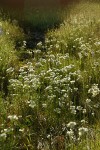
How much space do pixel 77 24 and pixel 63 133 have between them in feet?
16.4

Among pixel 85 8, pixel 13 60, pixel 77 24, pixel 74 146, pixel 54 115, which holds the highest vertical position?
pixel 85 8

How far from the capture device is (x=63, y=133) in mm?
4281

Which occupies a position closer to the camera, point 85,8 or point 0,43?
point 0,43

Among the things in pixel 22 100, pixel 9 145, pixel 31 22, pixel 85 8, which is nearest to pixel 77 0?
pixel 85 8

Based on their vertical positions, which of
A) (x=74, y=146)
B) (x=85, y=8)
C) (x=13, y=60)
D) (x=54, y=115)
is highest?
(x=85, y=8)

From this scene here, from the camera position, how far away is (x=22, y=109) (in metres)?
4.55

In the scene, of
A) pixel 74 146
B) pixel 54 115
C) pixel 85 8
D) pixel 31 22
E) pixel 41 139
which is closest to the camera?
pixel 74 146

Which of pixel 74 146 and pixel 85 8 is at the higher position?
pixel 85 8

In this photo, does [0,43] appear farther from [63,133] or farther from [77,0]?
[77,0]

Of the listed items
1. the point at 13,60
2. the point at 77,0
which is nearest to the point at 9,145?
the point at 13,60

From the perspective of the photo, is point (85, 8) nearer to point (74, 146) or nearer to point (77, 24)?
point (77, 24)

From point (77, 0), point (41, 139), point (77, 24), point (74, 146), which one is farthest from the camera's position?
point (77, 0)

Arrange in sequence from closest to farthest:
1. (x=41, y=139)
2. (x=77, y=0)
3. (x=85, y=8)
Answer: (x=41, y=139) < (x=85, y=8) < (x=77, y=0)

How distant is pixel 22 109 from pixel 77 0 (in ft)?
32.9
